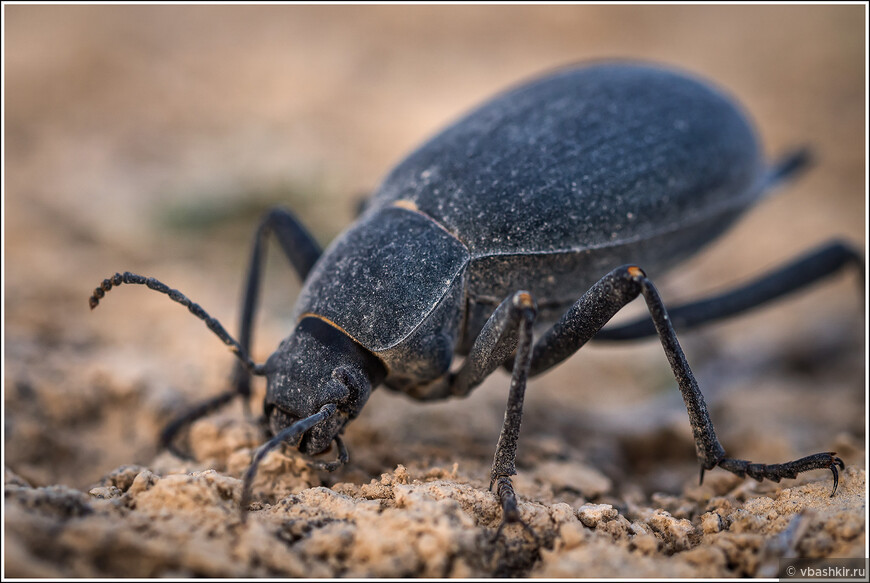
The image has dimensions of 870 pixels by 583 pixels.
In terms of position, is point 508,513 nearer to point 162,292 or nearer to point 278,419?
point 278,419

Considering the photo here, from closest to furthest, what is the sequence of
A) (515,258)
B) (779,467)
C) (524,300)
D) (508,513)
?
(508,513)
(524,300)
(779,467)
(515,258)

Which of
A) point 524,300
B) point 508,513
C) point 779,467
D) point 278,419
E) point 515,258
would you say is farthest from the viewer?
point 515,258

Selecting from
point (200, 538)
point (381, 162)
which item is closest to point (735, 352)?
point (381, 162)

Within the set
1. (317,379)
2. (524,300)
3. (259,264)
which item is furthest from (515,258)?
(259,264)

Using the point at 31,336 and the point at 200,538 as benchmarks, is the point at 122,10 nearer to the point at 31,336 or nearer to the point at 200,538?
the point at 31,336

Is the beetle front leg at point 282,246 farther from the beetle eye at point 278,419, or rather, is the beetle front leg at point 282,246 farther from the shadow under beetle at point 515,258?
the beetle eye at point 278,419

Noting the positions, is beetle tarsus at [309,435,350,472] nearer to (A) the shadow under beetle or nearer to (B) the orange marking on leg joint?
(A) the shadow under beetle
